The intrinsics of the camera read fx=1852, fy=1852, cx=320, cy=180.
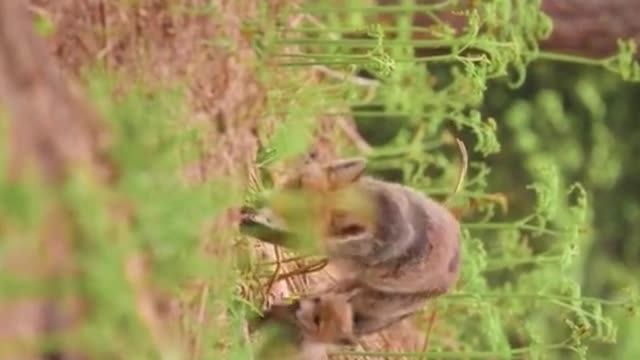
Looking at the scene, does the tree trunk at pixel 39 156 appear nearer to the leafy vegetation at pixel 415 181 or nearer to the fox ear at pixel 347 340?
the leafy vegetation at pixel 415 181

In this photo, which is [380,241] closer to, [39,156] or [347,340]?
[347,340]

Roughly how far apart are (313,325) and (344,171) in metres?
0.19

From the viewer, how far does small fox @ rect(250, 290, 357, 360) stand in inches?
74.7

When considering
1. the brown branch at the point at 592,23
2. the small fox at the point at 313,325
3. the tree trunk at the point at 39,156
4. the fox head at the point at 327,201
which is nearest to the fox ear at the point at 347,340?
the small fox at the point at 313,325

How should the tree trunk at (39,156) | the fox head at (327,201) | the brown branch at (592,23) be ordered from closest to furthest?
the tree trunk at (39,156) → the fox head at (327,201) → the brown branch at (592,23)

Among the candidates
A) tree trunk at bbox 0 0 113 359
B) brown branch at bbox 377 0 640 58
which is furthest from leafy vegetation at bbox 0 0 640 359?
brown branch at bbox 377 0 640 58

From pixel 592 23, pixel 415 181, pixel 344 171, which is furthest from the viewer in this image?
pixel 592 23

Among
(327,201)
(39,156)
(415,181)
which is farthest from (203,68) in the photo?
(39,156)

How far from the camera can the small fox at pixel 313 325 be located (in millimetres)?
1896

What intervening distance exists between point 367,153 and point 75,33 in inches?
35.7

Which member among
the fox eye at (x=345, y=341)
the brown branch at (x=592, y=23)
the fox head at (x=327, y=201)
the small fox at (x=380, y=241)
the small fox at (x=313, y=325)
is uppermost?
the brown branch at (x=592, y=23)

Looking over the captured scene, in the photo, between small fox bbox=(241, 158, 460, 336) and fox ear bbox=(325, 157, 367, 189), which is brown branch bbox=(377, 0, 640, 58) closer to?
small fox bbox=(241, 158, 460, 336)

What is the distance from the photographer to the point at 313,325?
191 cm

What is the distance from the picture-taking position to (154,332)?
3.23 ft
